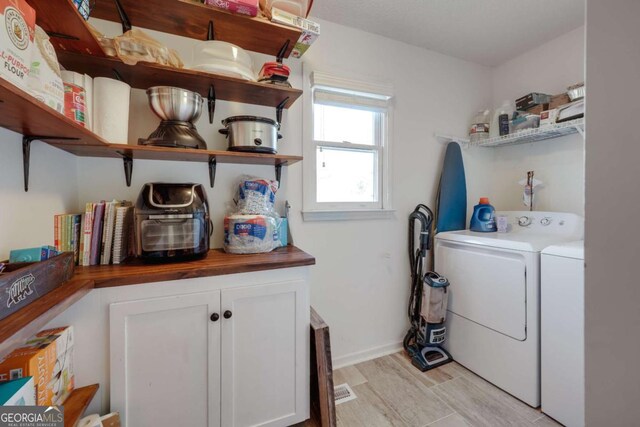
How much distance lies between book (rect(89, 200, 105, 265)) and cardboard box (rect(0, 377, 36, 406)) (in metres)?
A: 0.55

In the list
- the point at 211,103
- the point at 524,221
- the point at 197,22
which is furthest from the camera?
the point at 524,221

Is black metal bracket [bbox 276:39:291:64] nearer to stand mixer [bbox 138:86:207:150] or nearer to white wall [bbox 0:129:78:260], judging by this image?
stand mixer [bbox 138:86:207:150]

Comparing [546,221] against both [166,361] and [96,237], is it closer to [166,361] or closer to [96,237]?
[166,361]

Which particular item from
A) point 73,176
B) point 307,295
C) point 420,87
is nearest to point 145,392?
point 307,295

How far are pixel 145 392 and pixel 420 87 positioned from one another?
8.88 feet

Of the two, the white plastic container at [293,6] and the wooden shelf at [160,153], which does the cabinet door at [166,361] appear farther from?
the white plastic container at [293,6]

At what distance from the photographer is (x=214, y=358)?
1.12 metres

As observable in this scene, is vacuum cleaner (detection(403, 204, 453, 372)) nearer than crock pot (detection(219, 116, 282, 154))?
No

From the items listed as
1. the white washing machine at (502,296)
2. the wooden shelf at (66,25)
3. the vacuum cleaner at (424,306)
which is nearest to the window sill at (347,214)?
the vacuum cleaner at (424,306)

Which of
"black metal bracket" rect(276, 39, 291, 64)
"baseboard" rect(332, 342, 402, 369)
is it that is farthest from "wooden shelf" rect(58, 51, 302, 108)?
"baseboard" rect(332, 342, 402, 369)

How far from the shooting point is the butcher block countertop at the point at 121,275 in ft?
1.96

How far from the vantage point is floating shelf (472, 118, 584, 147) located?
179cm

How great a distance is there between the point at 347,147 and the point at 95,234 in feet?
5.34

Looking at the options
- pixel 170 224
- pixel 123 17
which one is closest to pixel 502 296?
pixel 170 224
